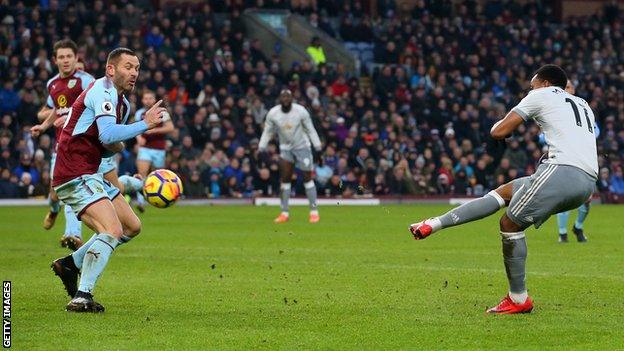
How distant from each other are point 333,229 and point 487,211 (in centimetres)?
1155

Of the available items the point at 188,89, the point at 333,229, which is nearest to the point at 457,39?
the point at 188,89

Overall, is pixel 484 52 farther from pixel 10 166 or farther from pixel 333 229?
pixel 333 229

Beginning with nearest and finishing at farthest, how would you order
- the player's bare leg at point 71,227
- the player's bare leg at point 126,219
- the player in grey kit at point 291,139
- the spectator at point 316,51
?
the player's bare leg at point 126,219 < the player's bare leg at point 71,227 < the player in grey kit at point 291,139 < the spectator at point 316,51

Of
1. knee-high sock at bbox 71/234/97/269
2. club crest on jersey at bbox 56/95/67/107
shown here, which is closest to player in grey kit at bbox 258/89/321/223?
club crest on jersey at bbox 56/95/67/107

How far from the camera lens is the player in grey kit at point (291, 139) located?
24.4 m

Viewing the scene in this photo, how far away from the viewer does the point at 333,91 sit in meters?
38.3

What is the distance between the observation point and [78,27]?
34938mm

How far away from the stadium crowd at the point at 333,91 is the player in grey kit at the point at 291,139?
18.2 feet

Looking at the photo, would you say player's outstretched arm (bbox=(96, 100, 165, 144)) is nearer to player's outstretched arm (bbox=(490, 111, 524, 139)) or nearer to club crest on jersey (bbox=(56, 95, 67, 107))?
player's outstretched arm (bbox=(490, 111, 524, 139))

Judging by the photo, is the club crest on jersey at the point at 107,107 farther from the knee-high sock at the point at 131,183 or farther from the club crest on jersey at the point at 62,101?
the knee-high sock at the point at 131,183

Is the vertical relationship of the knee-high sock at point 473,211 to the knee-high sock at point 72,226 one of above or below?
above

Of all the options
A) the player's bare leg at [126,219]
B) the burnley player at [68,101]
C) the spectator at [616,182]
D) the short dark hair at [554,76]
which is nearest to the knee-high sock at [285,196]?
the burnley player at [68,101]

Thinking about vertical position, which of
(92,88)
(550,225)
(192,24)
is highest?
(92,88)

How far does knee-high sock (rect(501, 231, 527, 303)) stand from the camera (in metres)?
10.6
